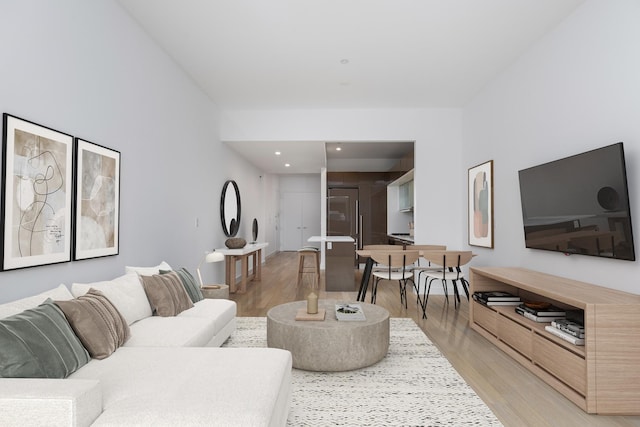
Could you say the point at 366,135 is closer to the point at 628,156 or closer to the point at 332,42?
the point at 332,42

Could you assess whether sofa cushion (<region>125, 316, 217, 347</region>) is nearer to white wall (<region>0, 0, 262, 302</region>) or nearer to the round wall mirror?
white wall (<region>0, 0, 262, 302</region>)

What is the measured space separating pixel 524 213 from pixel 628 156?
1207mm

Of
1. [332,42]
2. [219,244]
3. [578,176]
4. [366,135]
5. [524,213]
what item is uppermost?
[332,42]

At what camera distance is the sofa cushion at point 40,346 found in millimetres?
1556

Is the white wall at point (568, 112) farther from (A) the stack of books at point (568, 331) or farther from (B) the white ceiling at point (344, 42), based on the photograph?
(A) the stack of books at point (568, 331)

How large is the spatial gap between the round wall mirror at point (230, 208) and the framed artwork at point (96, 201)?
289 cm

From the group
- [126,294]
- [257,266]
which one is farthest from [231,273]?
[126,294]

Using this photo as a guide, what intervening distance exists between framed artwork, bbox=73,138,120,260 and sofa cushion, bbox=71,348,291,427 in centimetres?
95

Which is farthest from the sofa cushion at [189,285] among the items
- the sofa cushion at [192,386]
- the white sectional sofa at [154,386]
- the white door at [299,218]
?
the white door at [299,218]

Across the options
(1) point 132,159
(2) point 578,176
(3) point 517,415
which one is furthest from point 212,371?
(2) point 578,176

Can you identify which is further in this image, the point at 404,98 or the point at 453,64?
the point at 404,98

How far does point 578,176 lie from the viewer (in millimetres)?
2971

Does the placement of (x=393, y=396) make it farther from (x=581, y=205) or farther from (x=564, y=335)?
(x=581, y=205)

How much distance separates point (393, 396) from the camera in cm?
244
